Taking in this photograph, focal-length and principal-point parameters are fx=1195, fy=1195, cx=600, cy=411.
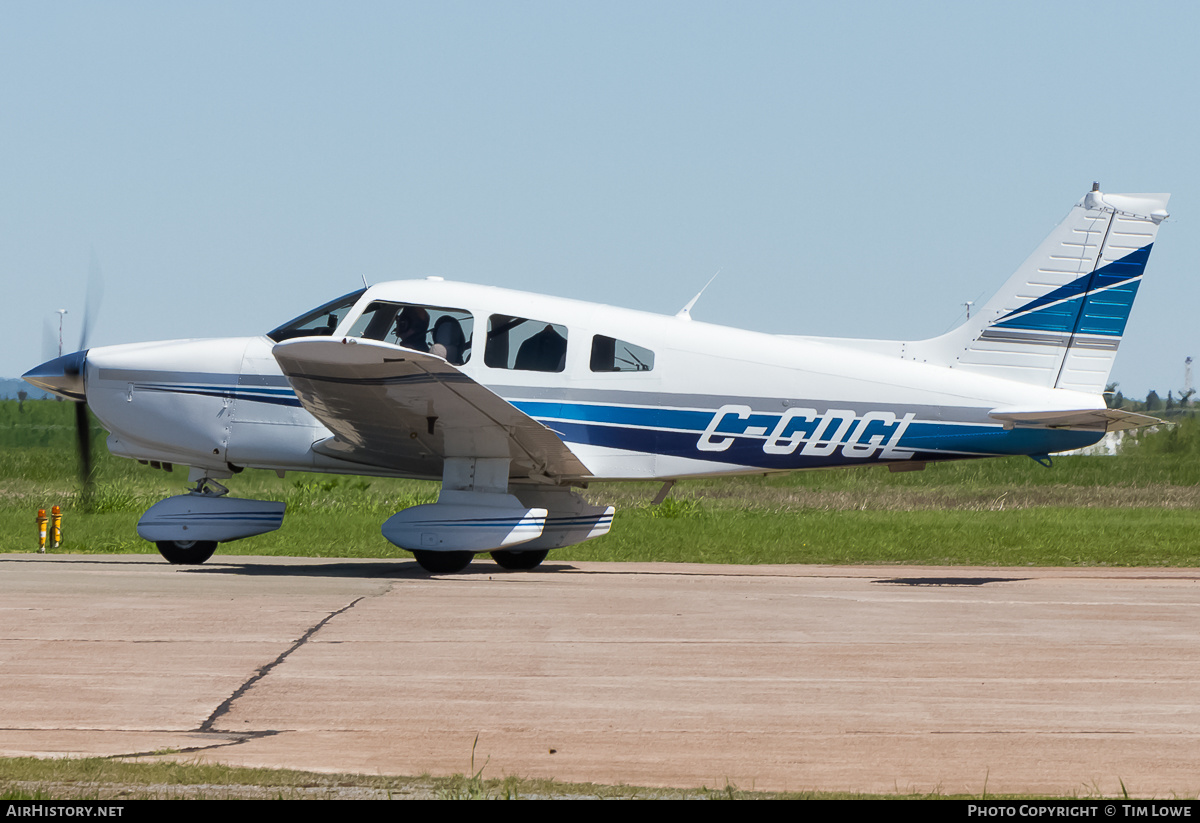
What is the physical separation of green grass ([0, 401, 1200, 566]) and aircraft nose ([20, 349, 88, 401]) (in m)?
2.51

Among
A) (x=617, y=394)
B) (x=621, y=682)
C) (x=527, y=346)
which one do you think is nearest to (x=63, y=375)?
(x=527, y=346)

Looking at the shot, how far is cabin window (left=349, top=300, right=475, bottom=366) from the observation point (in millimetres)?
11789

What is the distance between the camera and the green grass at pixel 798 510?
16562 mm

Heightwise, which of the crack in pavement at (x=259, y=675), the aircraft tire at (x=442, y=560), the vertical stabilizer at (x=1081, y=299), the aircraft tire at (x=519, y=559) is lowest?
the aircraft tire at (x=519, y=559)

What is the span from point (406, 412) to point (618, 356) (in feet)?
7.39

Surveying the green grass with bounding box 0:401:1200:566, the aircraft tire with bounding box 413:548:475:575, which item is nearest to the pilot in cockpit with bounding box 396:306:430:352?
the aircraft tire with bounding box 413:548:475:575

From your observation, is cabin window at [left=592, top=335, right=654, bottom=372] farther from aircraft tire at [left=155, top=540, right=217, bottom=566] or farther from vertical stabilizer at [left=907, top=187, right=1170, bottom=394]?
aircraft tire at [left=155, top=540, right=217, bottom=566]

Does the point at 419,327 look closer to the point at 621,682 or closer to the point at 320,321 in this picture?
the point at 320,321

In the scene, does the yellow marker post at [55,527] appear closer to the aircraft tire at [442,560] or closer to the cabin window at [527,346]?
the aircraft tire at [442,560]

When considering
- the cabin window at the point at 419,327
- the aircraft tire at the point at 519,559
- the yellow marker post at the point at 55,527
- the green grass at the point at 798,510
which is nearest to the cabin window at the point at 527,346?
the cabin window at the point at 419,327

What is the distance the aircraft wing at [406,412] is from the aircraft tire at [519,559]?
1.32 meters

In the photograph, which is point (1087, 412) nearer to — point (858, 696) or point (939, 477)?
point (858, 696)

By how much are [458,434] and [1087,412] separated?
6.02m

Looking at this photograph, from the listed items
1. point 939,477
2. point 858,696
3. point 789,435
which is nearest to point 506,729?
point 858,696
